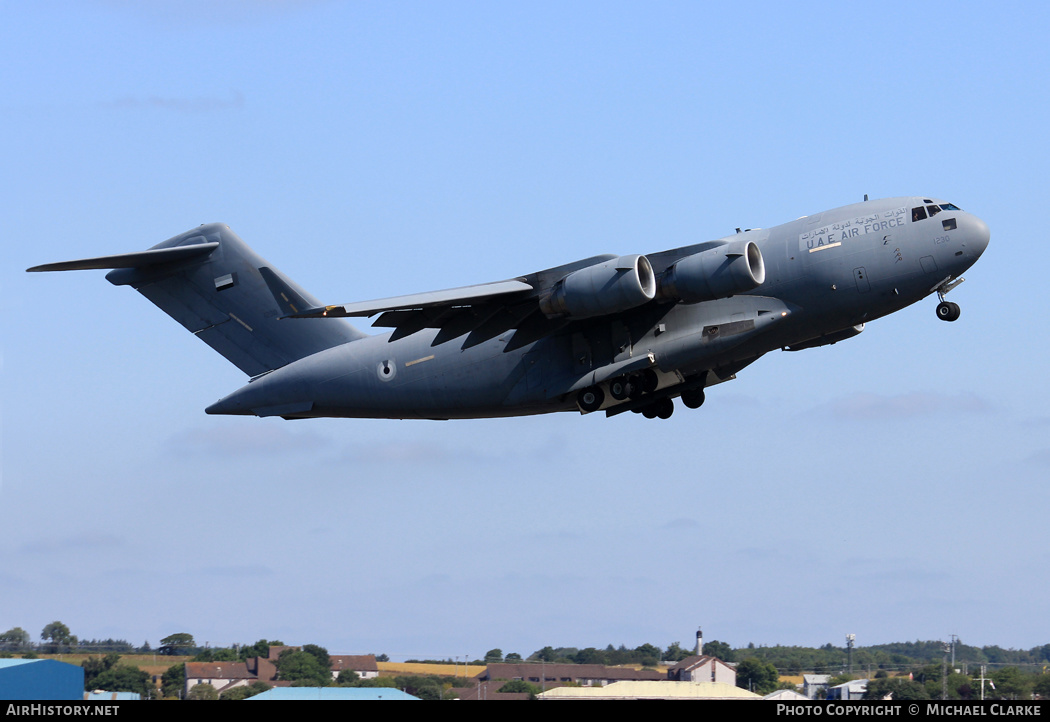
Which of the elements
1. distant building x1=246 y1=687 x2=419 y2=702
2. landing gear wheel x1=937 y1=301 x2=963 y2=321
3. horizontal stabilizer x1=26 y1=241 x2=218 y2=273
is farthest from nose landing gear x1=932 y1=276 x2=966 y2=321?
horizontal stabilizer x1=26 y1=241 x2=218 y2=273

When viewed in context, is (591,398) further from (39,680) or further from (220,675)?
(39,680)

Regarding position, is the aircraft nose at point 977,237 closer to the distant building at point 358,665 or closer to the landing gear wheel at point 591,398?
the landing gear wheel at point 591,398

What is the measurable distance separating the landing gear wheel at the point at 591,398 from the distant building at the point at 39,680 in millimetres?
8752

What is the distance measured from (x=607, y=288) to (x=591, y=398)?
2.83 metres

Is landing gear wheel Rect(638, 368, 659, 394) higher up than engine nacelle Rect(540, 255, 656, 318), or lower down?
lower down

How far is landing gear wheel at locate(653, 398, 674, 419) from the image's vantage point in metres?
21.2

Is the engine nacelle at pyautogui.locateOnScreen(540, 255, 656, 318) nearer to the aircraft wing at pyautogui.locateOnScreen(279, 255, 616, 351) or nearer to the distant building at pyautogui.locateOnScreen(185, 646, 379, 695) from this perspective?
the aircraft wing at pyautogui.locateOnScreen(279, 255, 616, 351)

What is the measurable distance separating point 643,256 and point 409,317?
3.69 m

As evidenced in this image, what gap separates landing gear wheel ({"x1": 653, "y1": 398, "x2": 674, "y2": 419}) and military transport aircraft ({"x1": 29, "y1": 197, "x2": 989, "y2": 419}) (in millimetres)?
29

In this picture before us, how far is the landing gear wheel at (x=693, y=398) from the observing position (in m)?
21.5

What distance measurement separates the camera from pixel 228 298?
2255cm

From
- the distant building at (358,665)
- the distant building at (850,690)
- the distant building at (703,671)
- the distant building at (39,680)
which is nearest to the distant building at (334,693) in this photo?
the distant building at (358,665)

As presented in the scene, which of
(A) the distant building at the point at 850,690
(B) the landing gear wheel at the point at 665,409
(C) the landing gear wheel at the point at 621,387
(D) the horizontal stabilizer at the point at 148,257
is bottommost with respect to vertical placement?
(A) the distant building at the point at 850,690

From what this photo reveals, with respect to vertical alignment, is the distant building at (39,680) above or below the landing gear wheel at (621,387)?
below
